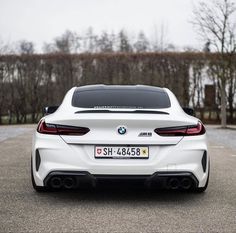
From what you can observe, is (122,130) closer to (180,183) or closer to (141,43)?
(180,183)

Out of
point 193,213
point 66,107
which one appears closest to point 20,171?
point 66,107

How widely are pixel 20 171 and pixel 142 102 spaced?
114 inches

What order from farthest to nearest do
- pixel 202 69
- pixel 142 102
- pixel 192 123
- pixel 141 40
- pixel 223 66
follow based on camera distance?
pixel 141 40 < pixel 202 69 < pixel 223 66 < pixel 142 102 < pixel 192 123

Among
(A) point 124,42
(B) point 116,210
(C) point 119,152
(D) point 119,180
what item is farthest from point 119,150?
(A) point 124,42

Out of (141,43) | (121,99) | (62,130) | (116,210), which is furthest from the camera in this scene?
(141,43)

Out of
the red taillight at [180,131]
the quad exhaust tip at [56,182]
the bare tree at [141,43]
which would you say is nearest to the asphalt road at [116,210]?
the quad exhaust tip at [56,182]

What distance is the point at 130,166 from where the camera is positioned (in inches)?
208

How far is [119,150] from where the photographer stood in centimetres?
531

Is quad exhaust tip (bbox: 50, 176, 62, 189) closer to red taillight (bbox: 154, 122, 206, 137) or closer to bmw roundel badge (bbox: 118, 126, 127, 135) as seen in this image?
bmw roundel badge (bbox: 118, 126, 127, 135)

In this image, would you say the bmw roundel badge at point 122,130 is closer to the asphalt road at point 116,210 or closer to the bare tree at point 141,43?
the asphalt road at point 116,210

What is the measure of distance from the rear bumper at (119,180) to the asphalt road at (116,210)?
0.24 m

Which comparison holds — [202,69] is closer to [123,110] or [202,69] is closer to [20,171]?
[20,171]

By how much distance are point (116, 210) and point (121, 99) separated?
151cm

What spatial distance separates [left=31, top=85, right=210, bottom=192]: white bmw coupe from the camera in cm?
529
